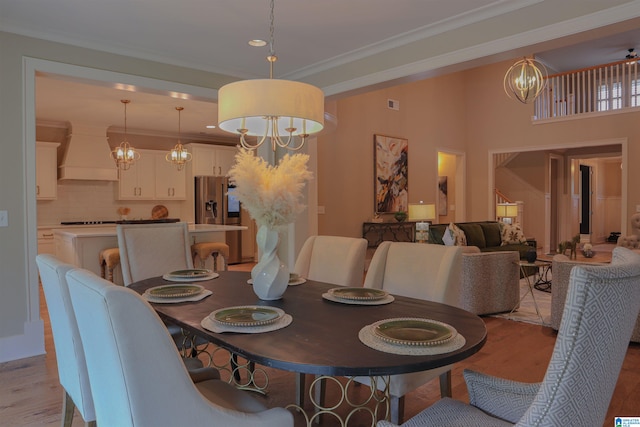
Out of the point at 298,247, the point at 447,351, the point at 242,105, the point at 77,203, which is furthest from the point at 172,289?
the point at 77,203

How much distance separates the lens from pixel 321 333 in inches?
61.2

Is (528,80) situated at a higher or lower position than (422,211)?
higher

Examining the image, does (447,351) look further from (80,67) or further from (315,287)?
(80,67)

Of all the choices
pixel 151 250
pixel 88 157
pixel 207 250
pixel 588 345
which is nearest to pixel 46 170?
pixel 88 157

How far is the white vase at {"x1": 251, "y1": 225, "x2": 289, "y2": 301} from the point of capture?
2045mm

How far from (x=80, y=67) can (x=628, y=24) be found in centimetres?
405

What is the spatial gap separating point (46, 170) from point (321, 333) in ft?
23.2

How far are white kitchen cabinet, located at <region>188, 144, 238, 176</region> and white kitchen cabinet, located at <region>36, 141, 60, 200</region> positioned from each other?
88.9 inches

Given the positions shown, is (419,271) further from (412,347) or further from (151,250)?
(151,250)

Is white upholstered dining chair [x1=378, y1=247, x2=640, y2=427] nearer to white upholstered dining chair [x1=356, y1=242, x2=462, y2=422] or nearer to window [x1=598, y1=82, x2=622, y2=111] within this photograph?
white upholstered dining chair [x1=356, y1=242, x2=462, y2=422]

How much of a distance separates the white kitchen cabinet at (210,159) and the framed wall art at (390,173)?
9.79 feet

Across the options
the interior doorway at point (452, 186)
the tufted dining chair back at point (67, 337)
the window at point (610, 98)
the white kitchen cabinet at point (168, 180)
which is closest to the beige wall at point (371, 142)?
the interior doorway at point (452, 186)

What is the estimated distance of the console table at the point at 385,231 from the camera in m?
7.37

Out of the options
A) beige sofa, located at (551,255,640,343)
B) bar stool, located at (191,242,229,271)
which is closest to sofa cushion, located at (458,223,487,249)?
beige sofa, located at (551,255,640,343)
